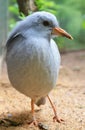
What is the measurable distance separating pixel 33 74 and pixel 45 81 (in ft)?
0.35

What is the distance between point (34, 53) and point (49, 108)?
2.66ft

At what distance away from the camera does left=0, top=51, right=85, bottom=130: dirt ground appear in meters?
2.76

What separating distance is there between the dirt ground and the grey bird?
1.03ft

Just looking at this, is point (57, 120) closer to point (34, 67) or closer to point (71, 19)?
point (34, 67)

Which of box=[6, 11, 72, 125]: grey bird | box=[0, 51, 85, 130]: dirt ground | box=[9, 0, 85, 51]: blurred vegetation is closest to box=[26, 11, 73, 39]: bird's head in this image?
box=[6, 11, 72, 125]: grey bird

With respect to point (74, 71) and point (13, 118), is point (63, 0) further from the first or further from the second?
point (13, 118)

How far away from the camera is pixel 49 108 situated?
125 inches

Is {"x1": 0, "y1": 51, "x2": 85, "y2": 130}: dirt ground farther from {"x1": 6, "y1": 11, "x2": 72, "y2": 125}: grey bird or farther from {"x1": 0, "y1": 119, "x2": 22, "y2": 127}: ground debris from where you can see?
{"x1": 6, "y1": 11, "x2": 72, "y2": 125}: grey bird

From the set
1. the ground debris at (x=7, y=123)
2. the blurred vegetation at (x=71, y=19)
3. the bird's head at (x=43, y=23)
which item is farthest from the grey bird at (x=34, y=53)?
the blurred vegetation at (x=71, y=19)

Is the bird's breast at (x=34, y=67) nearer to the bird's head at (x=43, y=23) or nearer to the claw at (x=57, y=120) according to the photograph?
the bird's head at (x=43, y=23)

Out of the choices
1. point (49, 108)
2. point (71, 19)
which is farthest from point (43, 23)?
point (71, 19)

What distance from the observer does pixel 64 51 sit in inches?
258

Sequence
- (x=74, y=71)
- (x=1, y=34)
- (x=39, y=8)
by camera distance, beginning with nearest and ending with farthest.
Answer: (x=39, y=8) < (x=1, y=34) < (x=74, y=71)

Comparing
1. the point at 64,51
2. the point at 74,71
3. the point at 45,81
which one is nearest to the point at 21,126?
the point at 45,81
